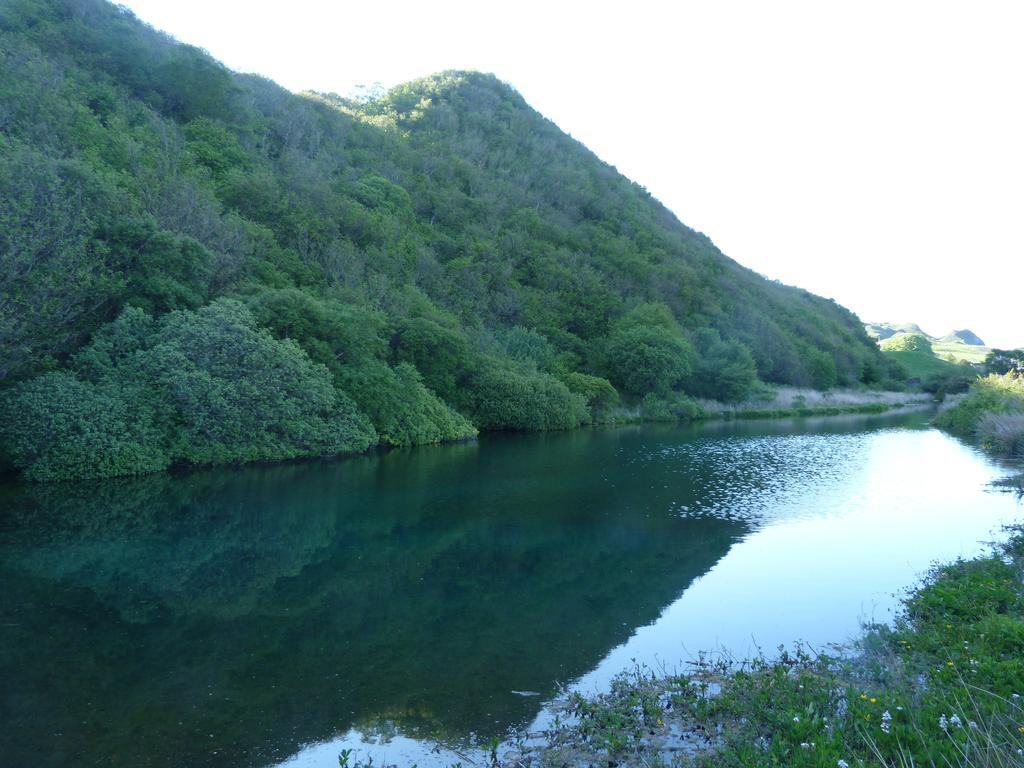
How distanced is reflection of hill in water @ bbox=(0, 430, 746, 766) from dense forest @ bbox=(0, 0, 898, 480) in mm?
4428

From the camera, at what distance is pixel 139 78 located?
52.5m

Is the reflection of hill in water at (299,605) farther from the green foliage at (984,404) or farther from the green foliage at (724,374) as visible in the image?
the green foliage at (724,374)

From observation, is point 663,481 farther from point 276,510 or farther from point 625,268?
point 625,268

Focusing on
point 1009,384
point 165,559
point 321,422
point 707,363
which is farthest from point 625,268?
point 165,559

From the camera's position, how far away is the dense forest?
24.1 m

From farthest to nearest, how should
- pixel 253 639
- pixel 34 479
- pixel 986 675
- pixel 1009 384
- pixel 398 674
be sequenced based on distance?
pixel 1009 384
pixel 34 479
pixel 253 639
pixel 398 674
pixel 986 675

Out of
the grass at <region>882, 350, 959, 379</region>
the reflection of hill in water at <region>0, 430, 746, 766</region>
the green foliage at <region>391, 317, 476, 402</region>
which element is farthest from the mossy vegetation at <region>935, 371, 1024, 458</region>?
the grass at <region>882, 350, 959, 379</region>

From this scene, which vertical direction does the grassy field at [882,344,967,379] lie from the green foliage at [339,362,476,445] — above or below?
above

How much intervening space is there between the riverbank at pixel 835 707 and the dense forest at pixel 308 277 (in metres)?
21.0

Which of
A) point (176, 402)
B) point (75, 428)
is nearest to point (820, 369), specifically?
point (176, 402)

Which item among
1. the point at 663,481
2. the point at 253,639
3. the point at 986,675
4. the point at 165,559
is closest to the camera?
the point at 986,675

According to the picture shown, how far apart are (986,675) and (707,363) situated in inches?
2367

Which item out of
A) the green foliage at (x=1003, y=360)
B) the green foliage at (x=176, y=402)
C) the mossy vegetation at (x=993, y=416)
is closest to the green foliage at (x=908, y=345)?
the green foliage at (x=1003, y=360)

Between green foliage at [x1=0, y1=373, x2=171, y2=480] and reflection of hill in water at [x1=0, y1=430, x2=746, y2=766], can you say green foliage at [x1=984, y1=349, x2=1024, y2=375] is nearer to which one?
reflection of hill in water at [x1=0, y1=430, x2=746, y2=766]
